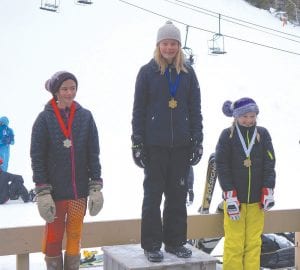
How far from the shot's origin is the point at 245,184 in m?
4.36

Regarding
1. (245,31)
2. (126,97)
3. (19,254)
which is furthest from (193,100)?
(245,31)

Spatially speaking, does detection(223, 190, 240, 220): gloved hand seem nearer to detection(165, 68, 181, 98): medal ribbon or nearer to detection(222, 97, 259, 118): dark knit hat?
detection(222, 97, 259, 118): dark knit hat

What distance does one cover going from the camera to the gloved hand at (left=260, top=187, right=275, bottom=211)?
14.1 feet

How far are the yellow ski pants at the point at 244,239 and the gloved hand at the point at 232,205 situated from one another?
0.29 feet

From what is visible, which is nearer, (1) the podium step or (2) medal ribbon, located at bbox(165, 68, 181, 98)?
(1) the podium step

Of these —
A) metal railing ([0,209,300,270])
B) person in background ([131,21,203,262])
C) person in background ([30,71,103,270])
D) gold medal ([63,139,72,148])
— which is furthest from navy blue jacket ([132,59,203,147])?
metal railing ([0,209,300,270])

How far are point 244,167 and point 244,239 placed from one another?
0.52 meters

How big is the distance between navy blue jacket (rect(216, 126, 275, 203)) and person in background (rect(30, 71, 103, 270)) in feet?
3.31

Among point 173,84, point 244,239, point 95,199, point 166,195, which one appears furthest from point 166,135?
point 244,239

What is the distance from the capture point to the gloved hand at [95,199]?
375 centimetres

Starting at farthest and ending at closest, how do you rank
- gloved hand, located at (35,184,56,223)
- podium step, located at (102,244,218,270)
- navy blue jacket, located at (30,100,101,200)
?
podium step, located at (102,244,218,270) < navy blue jacket, located at (30,100,101,200) < gloved hand, located at (35,184,56,223)

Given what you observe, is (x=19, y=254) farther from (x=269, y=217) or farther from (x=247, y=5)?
(x=247, y=5)

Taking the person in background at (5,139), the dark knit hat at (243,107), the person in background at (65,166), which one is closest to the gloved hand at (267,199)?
the dark knit hat at (243,107)

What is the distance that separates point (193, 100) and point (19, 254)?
1577mm
